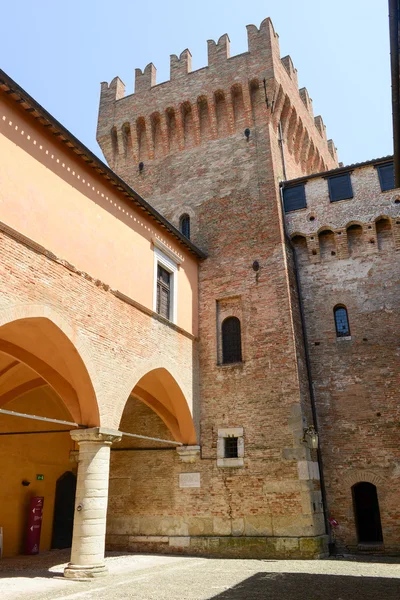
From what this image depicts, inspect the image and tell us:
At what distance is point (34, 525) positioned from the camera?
12781mm

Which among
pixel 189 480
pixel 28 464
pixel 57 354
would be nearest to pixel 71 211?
pixel 57 354

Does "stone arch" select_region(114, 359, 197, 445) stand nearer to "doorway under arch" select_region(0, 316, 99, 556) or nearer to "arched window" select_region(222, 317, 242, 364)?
"arched window" select_region(222, 317, 242, 364)

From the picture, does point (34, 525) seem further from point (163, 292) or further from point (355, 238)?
point (355, 238)

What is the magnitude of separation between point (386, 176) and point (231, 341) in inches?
265

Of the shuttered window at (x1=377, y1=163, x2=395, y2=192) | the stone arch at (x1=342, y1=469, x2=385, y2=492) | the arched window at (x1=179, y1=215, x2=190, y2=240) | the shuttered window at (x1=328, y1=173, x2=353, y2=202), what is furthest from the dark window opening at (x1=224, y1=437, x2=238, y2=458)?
the shuttered window at (x1=377, y1=163, x2=395, y2=192)

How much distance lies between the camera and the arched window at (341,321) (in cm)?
1424

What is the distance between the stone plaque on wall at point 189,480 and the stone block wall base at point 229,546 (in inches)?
49.3

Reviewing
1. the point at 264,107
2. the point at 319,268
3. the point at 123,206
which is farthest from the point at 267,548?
the point at 264,107

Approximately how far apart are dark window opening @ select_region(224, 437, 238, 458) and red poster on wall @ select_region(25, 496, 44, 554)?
499 centimetres

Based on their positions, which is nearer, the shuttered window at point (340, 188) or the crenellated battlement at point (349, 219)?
the crenellated battlement at point (349, 219)

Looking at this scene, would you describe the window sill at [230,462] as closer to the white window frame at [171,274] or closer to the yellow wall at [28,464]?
the white window frame at [171,274]

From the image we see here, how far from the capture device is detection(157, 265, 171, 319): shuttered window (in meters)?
13.3

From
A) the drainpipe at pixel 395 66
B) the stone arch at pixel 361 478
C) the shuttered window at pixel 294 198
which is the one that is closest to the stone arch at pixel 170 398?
the stone arch at pixel 361 478

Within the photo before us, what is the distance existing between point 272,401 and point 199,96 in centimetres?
1092
